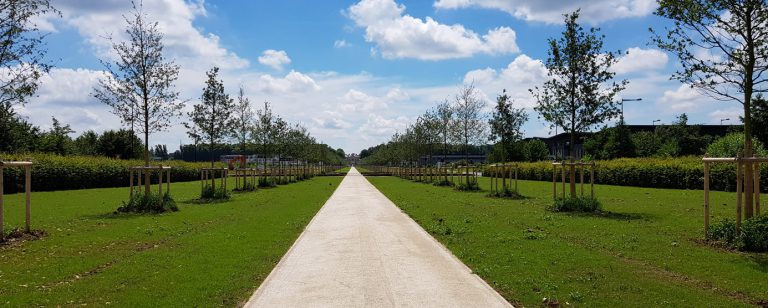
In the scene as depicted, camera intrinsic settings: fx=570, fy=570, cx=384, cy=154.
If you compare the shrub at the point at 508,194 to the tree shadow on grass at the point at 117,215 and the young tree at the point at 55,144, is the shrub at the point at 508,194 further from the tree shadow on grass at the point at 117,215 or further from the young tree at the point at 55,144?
the young tree at the point at 55,144

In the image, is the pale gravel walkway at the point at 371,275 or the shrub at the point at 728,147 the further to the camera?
the shrub at the point at 728,147

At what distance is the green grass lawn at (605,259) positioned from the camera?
7.95 meters

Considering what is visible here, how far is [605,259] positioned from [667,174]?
28731 millimetres

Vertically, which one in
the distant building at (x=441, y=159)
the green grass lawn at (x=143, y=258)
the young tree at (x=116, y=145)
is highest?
the young tree at (x=116, y=145)

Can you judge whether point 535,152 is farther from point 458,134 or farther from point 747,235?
point 747,235

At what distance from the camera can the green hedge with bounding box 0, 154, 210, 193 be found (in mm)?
32438

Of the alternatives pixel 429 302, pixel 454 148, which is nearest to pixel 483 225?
pixel 429 302

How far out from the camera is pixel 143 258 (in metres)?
11.1

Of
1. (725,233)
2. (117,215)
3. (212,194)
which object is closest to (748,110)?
(725,233)

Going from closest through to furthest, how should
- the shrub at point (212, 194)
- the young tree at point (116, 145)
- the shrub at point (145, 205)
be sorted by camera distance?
the shrub at point (145, 205) → the shrub at point (212, 194) → the young tree at point (116, 145)

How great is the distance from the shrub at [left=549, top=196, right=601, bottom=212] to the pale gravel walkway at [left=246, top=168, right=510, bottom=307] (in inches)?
274

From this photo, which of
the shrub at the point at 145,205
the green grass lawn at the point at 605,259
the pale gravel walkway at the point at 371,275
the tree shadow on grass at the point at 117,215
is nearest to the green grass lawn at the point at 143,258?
the tree shadow on grass at the point at 117,215

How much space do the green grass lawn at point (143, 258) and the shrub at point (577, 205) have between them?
28.9 feet

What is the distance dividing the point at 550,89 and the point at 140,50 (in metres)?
16.4
